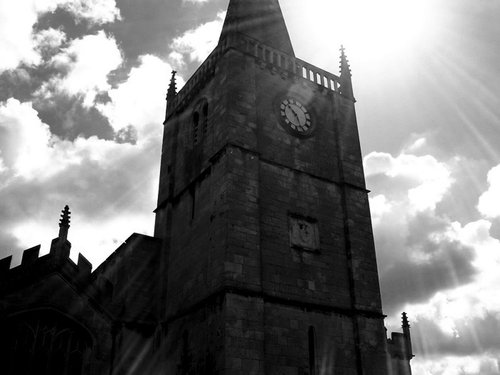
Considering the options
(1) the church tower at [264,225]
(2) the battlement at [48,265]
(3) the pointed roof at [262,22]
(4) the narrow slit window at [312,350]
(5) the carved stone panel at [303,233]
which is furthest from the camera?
(3) the pointed roof at [262,22]

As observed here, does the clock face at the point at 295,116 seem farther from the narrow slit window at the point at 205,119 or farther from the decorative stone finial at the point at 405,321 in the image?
the decorative stone finial at the point at 405,321

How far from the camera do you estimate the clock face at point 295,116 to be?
2158cm

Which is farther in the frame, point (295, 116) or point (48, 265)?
point (295, 116)

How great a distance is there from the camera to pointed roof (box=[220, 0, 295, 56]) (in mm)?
24258

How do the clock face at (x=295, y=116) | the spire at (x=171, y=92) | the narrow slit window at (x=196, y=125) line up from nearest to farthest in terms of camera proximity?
1. the clock face at (x=295, y=116)
2. the narrow slit window at (x=196, y=125)
3. the spire at (x=171, y=92)

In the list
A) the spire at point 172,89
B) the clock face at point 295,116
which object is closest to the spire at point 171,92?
the spire at point 172,89

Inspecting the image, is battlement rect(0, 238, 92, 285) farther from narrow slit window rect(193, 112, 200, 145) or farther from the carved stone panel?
the carved stone panel

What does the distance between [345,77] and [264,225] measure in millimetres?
9459

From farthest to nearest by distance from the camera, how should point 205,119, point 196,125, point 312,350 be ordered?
point 196,125, point 205,119, point 312,350

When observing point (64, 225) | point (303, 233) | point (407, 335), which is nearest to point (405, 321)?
point (407, 335)

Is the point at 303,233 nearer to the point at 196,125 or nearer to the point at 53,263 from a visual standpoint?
the point at 196,125

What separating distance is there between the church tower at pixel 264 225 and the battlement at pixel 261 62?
0.06 meters

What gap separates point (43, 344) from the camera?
1747 centimetres

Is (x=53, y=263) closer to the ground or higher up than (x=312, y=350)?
higher up
